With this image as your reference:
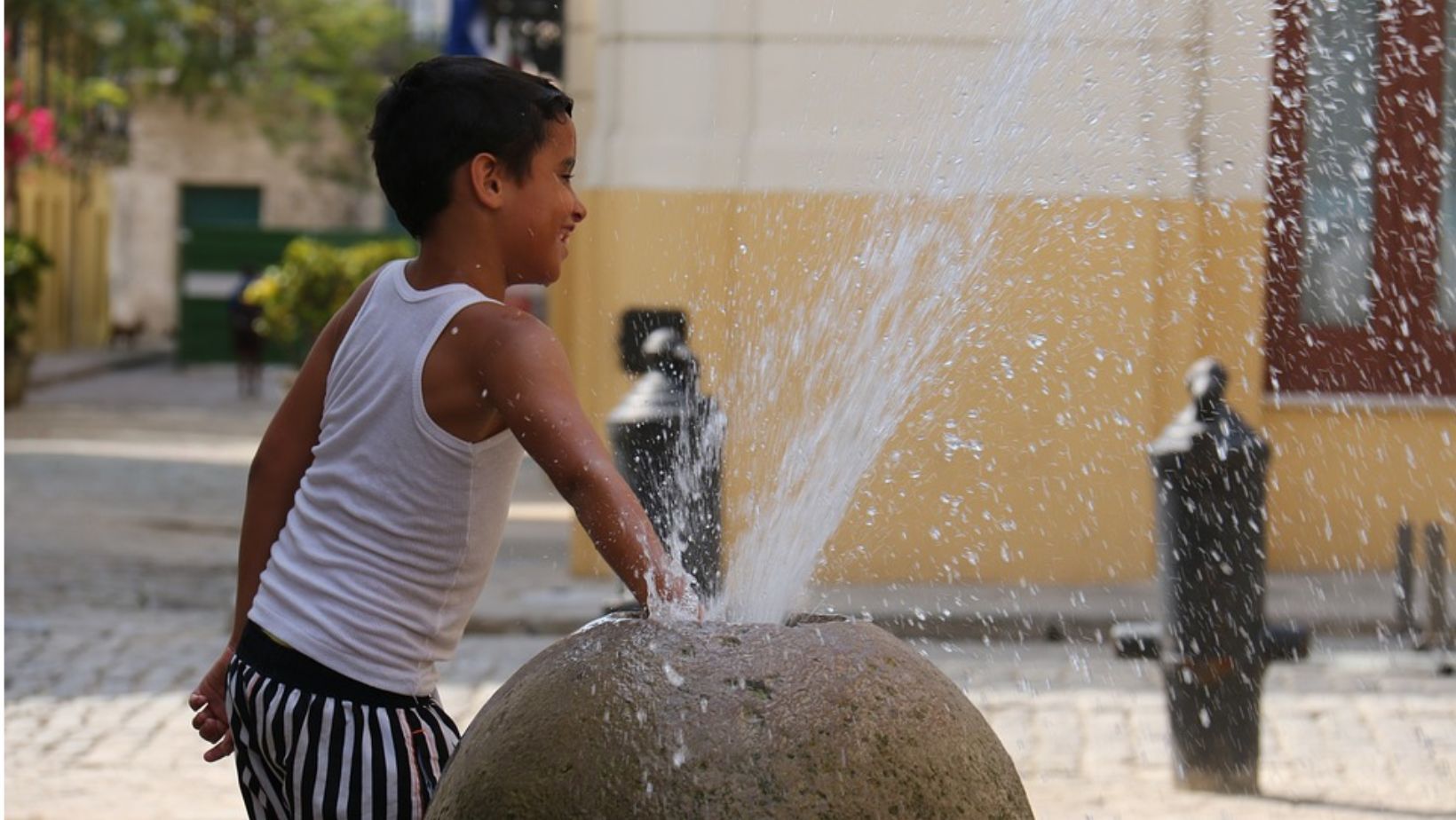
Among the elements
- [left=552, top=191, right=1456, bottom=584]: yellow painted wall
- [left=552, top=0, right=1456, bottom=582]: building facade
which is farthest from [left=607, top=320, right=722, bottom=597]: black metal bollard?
[left=552, top=0, right=1456, bottom=582]: building facade

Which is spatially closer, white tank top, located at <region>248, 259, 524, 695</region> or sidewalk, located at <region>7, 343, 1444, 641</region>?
white tank top, located at <region>248, 259, 524, 695</region>

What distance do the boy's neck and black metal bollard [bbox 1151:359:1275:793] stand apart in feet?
11.7

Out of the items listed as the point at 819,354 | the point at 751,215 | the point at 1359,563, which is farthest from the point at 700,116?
the point at 1359,563

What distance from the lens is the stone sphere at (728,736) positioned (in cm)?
238

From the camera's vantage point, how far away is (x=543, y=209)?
8.94 ft

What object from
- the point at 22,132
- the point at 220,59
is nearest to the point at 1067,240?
the point at 22,132

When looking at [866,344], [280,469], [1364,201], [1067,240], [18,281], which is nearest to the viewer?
[280,469]

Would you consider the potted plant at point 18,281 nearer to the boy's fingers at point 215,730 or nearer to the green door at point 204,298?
the green door at point 204,298

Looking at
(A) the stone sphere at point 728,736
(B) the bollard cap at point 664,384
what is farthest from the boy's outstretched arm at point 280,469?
(B) the bollard cap at point 664,384

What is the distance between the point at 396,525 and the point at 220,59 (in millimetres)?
34514

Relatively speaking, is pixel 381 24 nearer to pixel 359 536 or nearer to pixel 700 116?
pixel 700 116

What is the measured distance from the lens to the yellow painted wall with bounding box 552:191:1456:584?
366 inches

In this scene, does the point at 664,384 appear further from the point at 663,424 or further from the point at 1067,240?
the point at 1067,240

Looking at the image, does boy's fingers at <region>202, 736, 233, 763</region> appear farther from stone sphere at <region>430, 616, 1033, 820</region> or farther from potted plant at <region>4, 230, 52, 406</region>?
potted plant at <region>4, 230, 52, 406</region>
